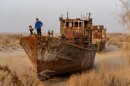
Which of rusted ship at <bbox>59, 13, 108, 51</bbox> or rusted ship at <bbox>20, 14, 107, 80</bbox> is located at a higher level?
rusted ship at <bbox>59, 13, 108, 51</bbox>

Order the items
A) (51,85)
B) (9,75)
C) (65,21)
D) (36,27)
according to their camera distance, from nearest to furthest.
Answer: (9,75) < (51,85) < (36,27) < (65,21)

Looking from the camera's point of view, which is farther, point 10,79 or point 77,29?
point 77,29

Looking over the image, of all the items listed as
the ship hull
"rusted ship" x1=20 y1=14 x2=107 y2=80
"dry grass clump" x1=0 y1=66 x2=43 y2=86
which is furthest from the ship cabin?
"dry grass clump" x1=0 y1=66 x2=43 y2=86

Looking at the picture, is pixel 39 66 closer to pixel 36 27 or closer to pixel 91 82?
pixel 36 27

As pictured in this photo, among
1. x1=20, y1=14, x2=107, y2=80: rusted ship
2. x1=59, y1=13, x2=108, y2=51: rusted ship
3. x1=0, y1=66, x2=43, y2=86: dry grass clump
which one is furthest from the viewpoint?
x1=59, y1=13, x2=108, y2=51: rusted ship

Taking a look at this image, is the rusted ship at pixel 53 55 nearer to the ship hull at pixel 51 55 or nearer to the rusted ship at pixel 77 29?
the ship hull at pixel 51 55

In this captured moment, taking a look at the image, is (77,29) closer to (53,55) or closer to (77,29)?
(77,29)

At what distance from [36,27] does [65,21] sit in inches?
225

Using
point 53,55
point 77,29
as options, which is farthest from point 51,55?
point 77,29

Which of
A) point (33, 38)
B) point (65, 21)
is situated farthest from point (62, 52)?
point (65, 21)

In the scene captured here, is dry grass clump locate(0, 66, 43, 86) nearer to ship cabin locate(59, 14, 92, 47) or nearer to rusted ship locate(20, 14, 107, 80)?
rusted ship locate(20, 14, 107, 80)

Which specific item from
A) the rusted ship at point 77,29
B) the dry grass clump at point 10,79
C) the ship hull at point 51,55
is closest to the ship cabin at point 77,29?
the rusted ship at point 77,29

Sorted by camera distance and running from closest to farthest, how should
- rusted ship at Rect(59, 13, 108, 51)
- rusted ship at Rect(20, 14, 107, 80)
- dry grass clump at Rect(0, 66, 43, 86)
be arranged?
dry grass clump at Rect(0, 66, 43, 86) < rusted ship at Rect(20, 14, 107, 80) < rusted ship at Rect(59, 13, 108, 51)

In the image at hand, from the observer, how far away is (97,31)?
38.0 m
